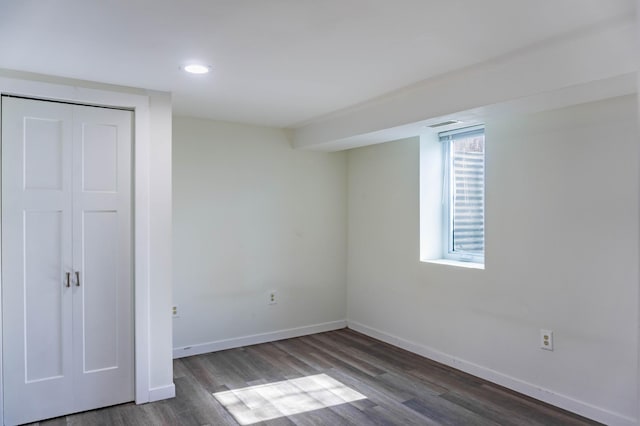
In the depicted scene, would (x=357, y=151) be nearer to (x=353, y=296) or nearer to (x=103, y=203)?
(x=353, y=296)

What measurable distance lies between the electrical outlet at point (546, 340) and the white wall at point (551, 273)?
0.12ft

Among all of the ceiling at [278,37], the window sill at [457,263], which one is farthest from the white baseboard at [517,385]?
the ceiling at [278,37]

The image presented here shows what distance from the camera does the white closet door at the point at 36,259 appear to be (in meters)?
2.84

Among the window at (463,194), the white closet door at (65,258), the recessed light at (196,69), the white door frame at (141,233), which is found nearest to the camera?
the recessed light at (196,69)

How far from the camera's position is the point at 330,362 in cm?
404

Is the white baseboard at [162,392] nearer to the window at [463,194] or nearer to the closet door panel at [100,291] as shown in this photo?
the closet door panel at [100,291]

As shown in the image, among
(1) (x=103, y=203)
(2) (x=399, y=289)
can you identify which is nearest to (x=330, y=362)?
(2) (x=399, y=289)

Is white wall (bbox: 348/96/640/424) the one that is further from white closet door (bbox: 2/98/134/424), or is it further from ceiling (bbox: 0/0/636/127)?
white closet door (bbox: 2/98/134/424)

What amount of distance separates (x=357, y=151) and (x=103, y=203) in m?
→ 2.82

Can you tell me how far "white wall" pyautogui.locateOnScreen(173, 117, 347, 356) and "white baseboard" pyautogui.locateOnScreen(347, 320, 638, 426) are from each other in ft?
3.29

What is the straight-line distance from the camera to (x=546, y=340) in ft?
10.4

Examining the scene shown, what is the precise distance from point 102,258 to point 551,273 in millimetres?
3153

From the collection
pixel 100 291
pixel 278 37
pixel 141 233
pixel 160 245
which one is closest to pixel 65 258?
pixel 100 291

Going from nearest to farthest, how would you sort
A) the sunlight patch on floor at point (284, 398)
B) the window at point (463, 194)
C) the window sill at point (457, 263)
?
the sunlight patch on floor at point (284, 398)
the window sill at point (457, 263)
the window at point (463, 194)
